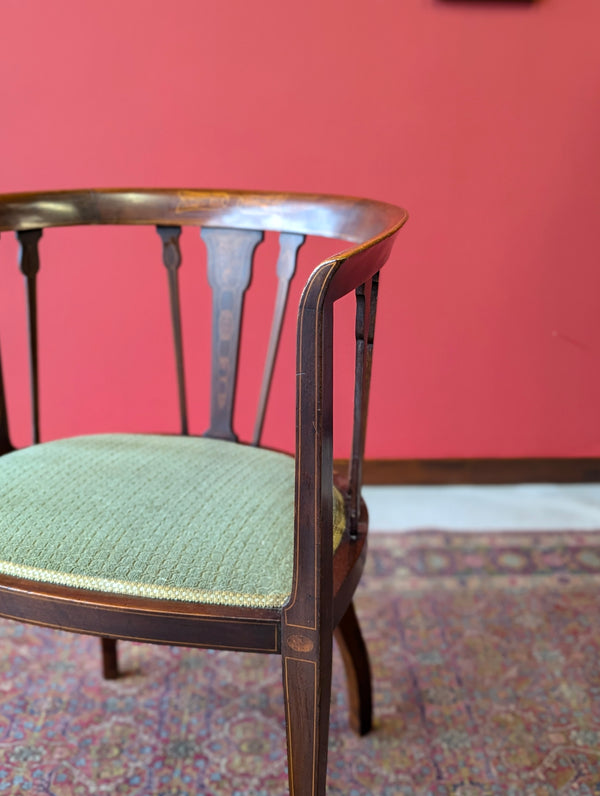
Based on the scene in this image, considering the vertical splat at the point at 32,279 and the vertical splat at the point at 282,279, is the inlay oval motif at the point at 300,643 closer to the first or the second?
the vertical splat at the point at 282,279

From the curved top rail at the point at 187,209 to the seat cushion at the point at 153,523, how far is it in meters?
0.39

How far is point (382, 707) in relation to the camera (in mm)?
1562

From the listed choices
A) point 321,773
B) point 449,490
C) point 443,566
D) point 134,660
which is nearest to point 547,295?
point 449,490

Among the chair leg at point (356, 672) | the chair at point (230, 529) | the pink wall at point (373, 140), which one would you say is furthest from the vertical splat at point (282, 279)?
the pink wall at point (373, 140)

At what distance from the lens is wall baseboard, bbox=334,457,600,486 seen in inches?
100.0

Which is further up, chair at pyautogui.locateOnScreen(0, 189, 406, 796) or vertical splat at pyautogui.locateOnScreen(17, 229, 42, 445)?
vertical splat at pyautogui.locateOnScreen(17, 229, 42, 445)

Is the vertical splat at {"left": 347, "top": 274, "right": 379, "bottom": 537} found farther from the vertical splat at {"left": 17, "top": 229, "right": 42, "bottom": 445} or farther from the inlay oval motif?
the vertical splat at {"left": 17, "top": 229, "right": 42, "bottom": 445}

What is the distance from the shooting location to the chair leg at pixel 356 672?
1410 mm

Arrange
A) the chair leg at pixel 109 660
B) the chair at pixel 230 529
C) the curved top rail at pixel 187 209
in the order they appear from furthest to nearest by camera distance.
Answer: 1. the chair leg at pixel 109 660
2. the curved top rail at pixel 187 209
3. the chair at pixel 230 529

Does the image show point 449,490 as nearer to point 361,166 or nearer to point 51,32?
point 361,166

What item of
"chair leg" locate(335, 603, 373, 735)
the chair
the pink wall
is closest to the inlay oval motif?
the chair

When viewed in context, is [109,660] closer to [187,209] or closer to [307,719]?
[307,719]

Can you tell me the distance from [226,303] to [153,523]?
49cm

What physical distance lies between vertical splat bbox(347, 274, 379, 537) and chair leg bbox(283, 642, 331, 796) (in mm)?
223
